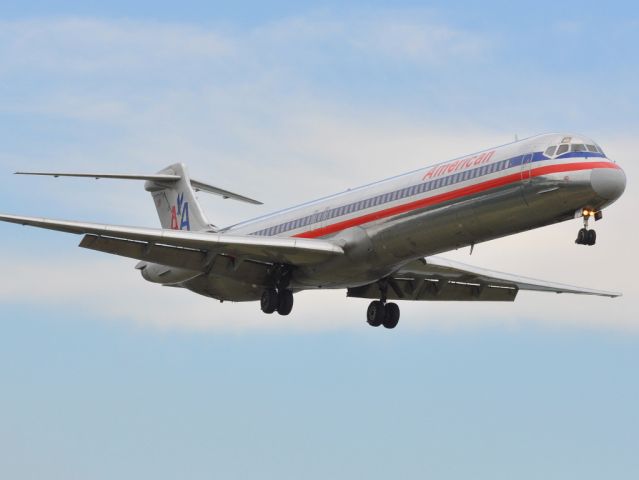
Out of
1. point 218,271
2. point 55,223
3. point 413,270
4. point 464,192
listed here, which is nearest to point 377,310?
point 413,270

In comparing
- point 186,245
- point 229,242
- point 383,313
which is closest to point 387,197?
point 229,242

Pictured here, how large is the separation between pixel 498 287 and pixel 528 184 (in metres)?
10.5

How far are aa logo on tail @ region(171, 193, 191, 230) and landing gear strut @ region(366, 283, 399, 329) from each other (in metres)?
7.78

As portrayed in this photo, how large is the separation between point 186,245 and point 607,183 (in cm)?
1207

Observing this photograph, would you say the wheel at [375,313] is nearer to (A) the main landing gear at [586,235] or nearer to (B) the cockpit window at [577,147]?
(A) the main landing gear at [586,235]

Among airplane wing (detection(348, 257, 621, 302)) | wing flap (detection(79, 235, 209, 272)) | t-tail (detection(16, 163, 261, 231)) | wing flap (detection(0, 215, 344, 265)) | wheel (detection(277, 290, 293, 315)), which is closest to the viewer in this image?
wing flap (detection(0, 215, 344, 265))

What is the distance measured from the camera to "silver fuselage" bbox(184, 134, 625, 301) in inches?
1351

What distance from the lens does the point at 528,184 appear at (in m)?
34.6

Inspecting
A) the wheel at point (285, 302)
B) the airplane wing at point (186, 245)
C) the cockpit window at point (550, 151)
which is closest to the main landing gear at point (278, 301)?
the wheel at point (285, 302)

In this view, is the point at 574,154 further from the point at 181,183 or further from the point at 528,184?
the point at 181,183

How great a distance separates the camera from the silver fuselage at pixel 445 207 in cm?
3431

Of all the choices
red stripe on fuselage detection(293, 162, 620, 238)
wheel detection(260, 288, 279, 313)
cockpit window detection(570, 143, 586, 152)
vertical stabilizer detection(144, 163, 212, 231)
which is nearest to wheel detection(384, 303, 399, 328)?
red stripe on fuselage detection(293, 162, 620, 238)

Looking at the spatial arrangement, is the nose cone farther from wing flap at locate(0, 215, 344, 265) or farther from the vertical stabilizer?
the vertical stabilizer

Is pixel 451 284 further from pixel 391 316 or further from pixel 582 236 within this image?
pixel 582 236
